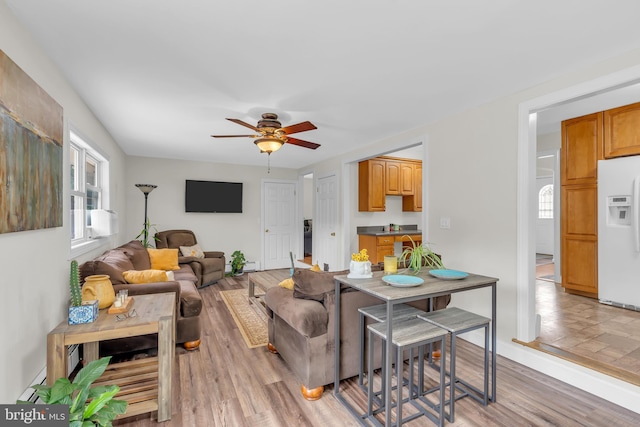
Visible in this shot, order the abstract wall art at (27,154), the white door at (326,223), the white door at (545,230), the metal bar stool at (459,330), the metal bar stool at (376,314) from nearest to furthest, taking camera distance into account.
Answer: the abstract wall art at (27,154) < the metal bar stool at (459,330) < the metal bar stool at (376,314) < the white door at (326,223) < the white door at (545,230)

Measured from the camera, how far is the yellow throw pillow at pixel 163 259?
13.9 feet

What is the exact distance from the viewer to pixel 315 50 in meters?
2.03

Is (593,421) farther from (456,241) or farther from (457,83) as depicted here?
(457,83)

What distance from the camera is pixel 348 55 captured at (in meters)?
2.09

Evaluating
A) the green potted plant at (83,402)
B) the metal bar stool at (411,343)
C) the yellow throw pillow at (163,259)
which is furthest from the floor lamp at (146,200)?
the metal bar stool at (411,343)

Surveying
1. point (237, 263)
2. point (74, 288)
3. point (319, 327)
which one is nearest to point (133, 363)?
point (74, 288)

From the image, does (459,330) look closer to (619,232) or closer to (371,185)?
(619,232)

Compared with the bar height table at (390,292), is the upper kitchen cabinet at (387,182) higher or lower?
higher

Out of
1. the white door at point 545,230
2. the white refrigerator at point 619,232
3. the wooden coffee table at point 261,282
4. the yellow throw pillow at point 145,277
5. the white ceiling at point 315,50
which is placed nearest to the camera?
the white ceiling at point 315,50

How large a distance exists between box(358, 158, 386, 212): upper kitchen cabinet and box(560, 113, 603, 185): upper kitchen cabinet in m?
2.61

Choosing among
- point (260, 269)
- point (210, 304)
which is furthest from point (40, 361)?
point (260, 269)

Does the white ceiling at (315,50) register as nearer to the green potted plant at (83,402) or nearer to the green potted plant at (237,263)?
the green potted plant at (83,402)

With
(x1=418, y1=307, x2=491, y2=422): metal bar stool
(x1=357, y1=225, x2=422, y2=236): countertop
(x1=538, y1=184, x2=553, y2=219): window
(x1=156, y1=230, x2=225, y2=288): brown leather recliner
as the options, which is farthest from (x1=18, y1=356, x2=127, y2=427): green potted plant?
(x1=538, y1=184, x2=553, y2=219): window

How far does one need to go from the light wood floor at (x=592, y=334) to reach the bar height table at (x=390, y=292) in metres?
0.93
